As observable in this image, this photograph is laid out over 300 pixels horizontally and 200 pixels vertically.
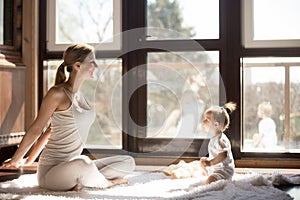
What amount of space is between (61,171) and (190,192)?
63cm

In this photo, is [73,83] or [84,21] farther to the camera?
[84,21]

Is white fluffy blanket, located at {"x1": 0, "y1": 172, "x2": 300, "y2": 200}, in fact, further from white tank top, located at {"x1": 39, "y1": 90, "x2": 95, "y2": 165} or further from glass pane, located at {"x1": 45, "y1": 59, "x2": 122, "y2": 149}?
glass pane, located at {"x1": 45, "y1": 59, "x2": 122, "y2": 149}

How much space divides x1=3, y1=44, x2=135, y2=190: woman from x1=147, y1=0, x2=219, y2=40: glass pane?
110 centimetres

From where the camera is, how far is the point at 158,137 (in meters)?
3.73

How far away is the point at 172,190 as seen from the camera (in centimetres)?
264

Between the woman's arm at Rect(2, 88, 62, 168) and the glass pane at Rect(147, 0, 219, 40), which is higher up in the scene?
the glass pane at Rect(147, 0, 219, 40)

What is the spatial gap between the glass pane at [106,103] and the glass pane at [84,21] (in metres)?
0.21

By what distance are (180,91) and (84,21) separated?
34.2 inches

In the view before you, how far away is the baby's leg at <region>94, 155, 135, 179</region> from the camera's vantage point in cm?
282

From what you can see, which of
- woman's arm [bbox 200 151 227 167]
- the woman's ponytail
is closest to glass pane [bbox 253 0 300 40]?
woman's arm [bbox 200 151 227 167]

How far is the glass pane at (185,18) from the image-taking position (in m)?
3.70

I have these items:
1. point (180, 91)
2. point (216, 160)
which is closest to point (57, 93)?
point (216, 160)

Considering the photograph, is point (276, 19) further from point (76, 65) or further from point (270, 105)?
point (76, 65)

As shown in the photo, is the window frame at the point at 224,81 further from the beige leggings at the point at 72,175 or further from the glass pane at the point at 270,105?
the beige leggings at the point at 72,175
